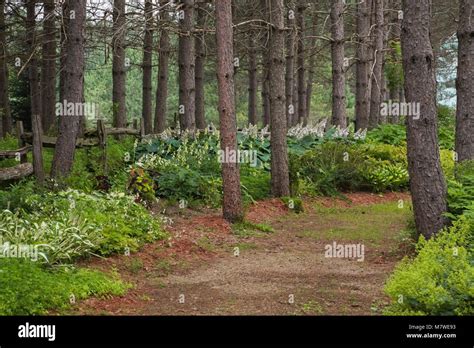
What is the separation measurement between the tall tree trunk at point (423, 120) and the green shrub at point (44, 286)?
4617mm

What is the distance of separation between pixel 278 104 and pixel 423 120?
6.57 meters

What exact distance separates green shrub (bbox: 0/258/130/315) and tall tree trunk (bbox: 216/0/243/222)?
16.2 feet

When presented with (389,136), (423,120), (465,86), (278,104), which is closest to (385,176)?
(278,104)

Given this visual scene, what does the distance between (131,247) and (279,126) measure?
6.70 meters

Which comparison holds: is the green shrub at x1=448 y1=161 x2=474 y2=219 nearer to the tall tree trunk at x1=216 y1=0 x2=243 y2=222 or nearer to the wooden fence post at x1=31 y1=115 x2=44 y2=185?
the tall tree trunk at x1=216 y1=0 x2=243 y2=222

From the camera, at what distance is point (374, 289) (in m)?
8.67

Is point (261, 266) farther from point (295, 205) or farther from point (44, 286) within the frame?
point (295, 205)

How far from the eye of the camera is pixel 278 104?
15820 mm

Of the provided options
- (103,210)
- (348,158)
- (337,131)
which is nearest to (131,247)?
(103,210)

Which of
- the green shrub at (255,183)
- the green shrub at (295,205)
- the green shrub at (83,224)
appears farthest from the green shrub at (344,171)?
the green shrub at (83,224)

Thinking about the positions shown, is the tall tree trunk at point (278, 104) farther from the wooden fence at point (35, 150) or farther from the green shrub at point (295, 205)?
the wooden fence at point (35, 150)
